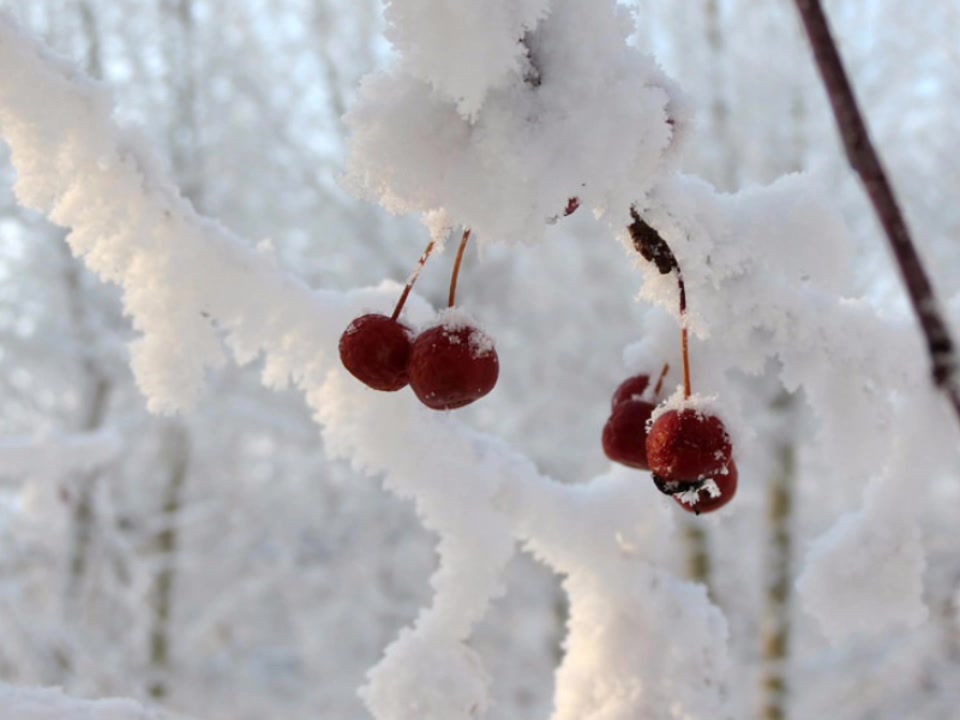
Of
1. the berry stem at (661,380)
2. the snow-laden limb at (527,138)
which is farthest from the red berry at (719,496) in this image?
the snow-laden limb at (527,138)

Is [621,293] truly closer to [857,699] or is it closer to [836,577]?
[857,699]

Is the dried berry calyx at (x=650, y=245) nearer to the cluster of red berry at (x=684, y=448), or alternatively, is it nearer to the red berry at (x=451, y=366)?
the cluster of red berry at (x=684, y=448)

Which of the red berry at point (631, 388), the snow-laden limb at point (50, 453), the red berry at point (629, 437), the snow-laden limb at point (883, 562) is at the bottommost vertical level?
the snow-laden limb at point (883, 562)

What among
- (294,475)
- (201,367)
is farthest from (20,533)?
(201,367)

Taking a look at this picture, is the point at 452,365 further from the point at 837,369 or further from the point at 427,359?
the point at 837,369

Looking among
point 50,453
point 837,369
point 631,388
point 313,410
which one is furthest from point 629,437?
point 313,410

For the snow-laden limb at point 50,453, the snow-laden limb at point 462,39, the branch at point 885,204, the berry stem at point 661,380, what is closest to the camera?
the branch at point 885,204
